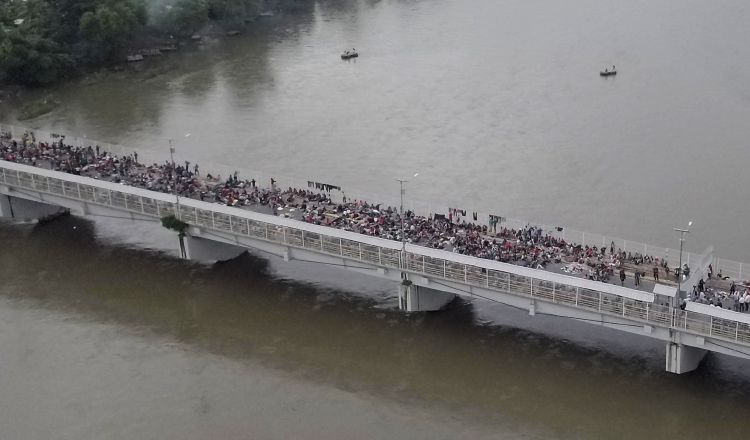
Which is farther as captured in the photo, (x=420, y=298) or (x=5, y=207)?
(x=5, y=207)

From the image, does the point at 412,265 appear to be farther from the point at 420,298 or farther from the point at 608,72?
the point at 608,72

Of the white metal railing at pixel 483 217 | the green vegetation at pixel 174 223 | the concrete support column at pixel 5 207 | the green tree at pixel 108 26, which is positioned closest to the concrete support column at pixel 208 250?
the green vegetation at pixel 174 223

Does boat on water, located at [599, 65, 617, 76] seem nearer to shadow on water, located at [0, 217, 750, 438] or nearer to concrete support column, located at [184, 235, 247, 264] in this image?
shadow on water, located at [0, 217, 750, 438]

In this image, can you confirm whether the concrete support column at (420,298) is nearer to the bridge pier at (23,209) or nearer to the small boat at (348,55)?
the bridge pier at (23,209)

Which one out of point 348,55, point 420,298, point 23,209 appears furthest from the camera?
point 348,55

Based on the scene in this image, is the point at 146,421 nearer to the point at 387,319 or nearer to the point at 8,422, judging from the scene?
the point at 8,422

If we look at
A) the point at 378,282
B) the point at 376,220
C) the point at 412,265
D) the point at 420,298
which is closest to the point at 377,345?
the point at 420,298

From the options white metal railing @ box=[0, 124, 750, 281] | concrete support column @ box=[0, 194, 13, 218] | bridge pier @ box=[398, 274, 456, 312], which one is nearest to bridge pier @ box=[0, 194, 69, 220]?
concrete support column @ box=[0, 194, 13, 218]
